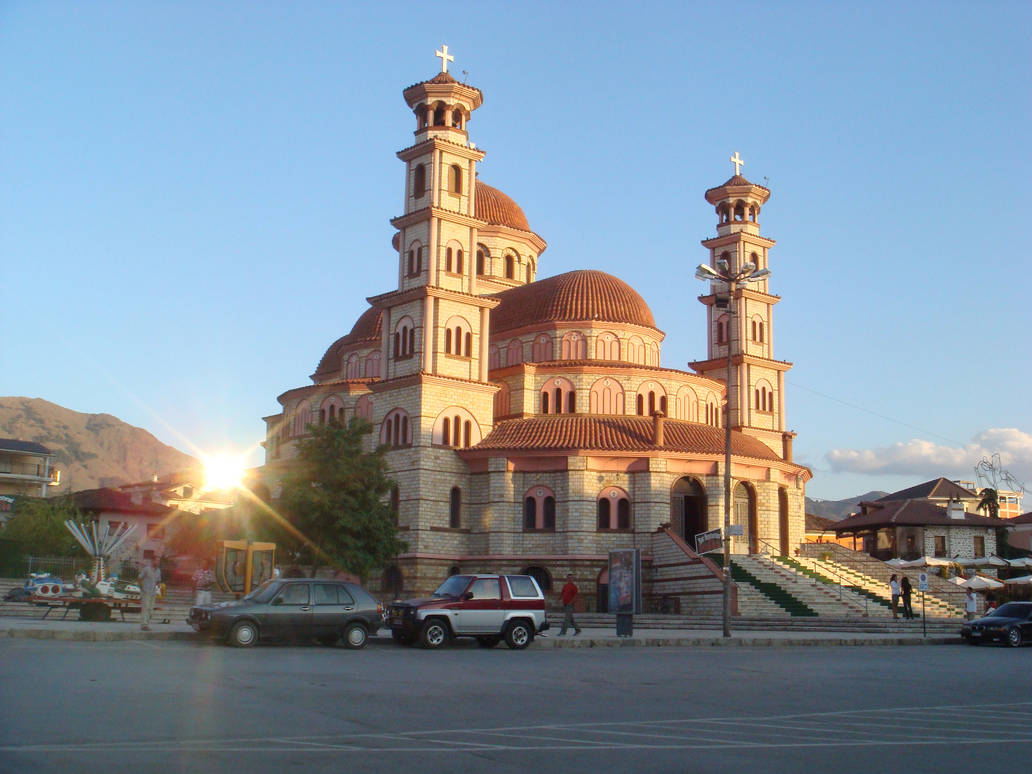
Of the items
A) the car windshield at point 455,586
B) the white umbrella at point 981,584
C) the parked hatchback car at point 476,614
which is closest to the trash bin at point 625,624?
the parked hatchback car at point 476,614

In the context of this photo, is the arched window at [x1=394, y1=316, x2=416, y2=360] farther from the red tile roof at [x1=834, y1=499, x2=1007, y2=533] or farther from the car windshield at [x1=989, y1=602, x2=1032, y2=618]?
the red tile roof at [x1=834, y1=499, x2=1007, y2=533]

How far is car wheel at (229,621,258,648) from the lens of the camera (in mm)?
21328

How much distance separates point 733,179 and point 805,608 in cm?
2768

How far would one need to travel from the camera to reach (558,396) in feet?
160

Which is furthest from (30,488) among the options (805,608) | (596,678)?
(596,678)

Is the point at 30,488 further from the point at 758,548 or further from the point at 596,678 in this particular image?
the point at 596,678

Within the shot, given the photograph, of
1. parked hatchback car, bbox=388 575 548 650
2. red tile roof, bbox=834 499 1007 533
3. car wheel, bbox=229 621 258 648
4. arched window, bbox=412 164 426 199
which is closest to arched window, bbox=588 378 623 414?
arched window, bbox=412 164 426 199

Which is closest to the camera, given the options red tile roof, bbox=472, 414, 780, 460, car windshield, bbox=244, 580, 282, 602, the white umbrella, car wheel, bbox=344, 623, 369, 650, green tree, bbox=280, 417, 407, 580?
car windshield, bbox=244, 580, 282, 602

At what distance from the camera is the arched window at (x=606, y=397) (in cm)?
4828

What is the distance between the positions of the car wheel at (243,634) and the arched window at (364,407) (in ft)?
97.6

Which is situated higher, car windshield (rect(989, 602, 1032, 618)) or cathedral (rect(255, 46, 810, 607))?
cathedral (rect(255, 46, 810, 607))

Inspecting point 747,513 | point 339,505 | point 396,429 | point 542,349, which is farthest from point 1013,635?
point 542,349

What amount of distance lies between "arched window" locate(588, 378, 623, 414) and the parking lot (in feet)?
92.6

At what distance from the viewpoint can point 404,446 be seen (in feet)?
146
